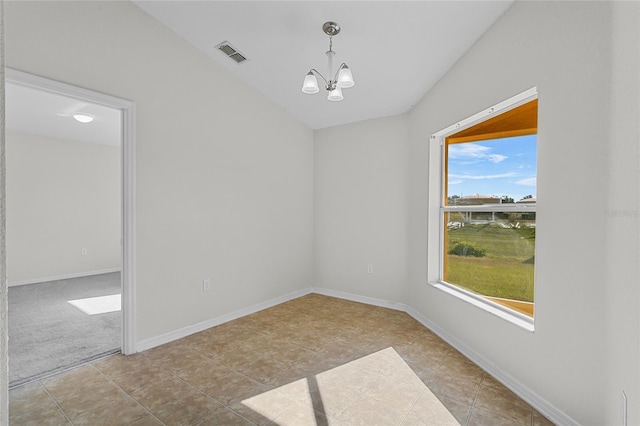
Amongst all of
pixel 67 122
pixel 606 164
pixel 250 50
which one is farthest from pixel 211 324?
pixel 67 122

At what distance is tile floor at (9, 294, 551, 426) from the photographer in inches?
72.6

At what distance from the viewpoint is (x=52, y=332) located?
306 cm

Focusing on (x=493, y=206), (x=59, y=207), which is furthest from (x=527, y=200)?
(x=59, y=207)

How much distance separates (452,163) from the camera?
321cm

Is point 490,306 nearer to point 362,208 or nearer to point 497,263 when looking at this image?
point 497,263

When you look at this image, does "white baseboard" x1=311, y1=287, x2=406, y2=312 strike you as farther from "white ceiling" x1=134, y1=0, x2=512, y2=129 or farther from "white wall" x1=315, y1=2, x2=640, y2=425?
"white ceiling" x1=134, y1=0, x2=512, y2=129

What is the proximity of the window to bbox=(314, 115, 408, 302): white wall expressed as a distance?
2.30 feet

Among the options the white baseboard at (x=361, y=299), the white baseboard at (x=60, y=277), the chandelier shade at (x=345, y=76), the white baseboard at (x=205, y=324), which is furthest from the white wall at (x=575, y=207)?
the white baseboard at (x=60, y=277)

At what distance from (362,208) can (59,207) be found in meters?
5.30

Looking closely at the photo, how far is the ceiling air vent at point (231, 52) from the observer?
300 centimetres

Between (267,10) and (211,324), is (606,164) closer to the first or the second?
(267,10)

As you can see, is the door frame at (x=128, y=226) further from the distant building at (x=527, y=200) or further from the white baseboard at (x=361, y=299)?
the distant building at (x=527, y=200)

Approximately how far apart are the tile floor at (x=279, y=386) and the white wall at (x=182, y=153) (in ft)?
1.85

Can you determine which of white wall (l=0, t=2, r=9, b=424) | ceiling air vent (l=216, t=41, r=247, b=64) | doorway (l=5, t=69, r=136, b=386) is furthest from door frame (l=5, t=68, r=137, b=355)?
white wall (l=0, t=2, r=9, b=424)
